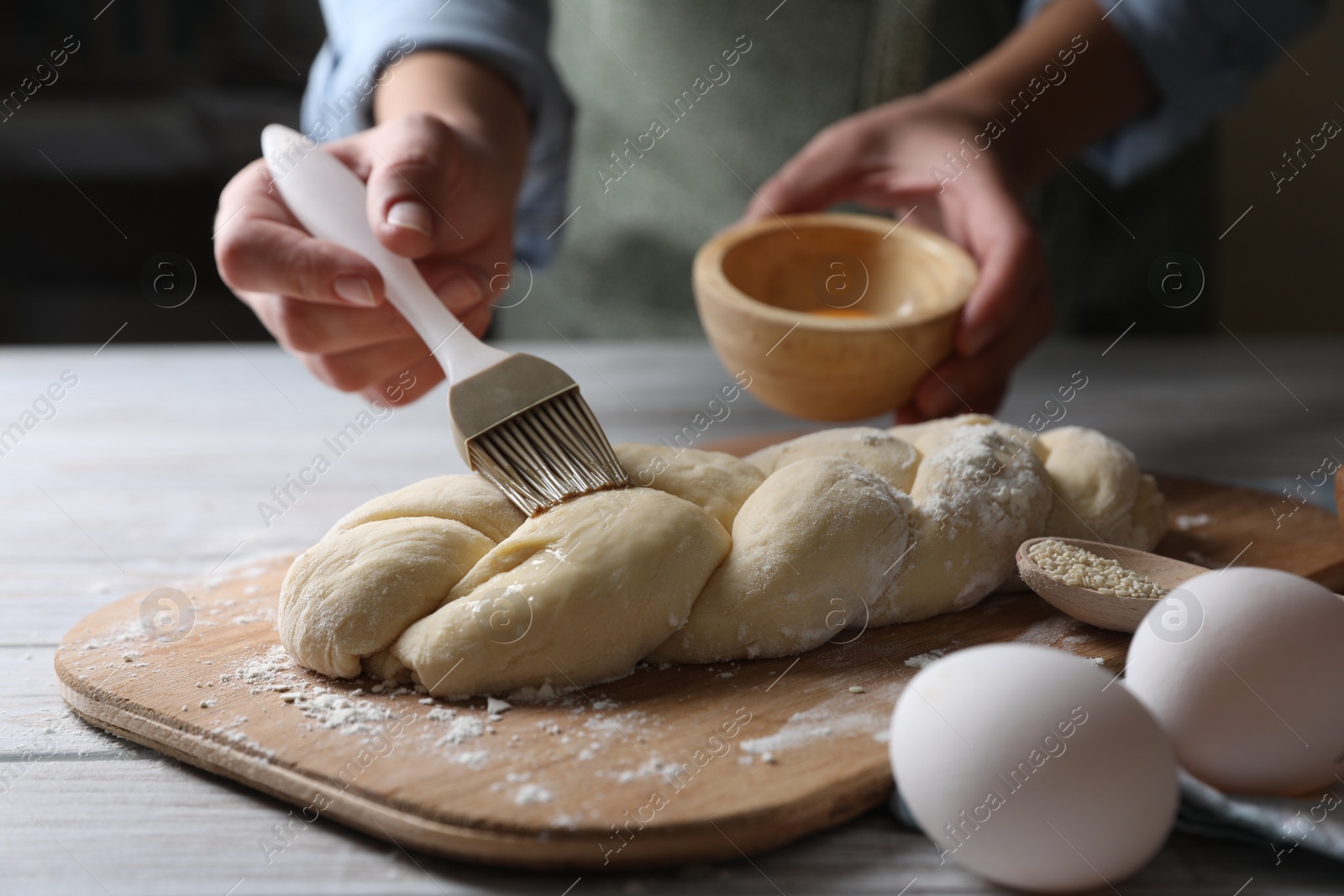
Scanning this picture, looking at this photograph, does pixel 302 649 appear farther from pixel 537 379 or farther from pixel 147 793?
pixel 537 379

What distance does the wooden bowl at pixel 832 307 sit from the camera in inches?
70.0

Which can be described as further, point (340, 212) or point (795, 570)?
point (340, 212)

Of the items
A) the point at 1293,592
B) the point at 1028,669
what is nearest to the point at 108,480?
the point at 1028,669

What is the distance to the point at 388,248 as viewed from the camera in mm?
1554

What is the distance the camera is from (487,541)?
1302 millimetres

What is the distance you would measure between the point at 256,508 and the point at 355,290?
2.00ft

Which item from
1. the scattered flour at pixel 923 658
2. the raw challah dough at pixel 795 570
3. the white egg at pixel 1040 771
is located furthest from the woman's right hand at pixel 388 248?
the white egg at pixel 1040 771

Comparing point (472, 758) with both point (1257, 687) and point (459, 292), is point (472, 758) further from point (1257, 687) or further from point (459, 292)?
point (459, 292)

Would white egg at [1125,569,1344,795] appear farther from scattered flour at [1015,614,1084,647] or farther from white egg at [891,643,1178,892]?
scattered flour at [1015,614,1084,647]

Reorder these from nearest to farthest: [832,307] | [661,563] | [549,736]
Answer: [549,736] < [661,563] < [832,307]

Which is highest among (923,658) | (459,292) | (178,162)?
(178,162)

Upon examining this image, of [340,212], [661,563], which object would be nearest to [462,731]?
[661,563]

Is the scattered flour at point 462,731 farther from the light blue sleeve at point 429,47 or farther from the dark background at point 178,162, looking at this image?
the dark background at point 178,162

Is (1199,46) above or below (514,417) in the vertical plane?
above
